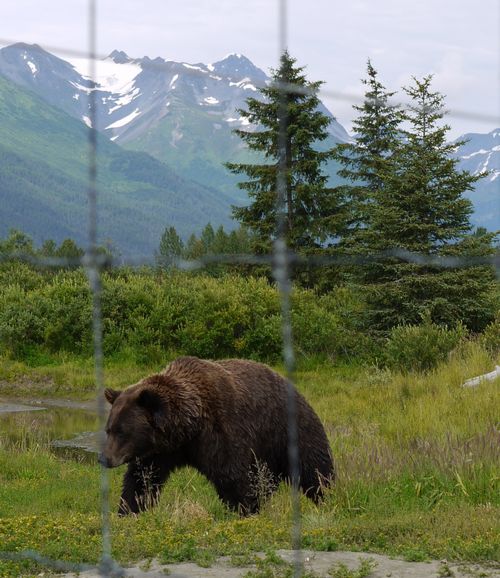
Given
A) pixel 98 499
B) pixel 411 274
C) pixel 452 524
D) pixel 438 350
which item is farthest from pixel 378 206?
pixel 452 524

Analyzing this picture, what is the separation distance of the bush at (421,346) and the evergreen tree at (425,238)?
48cm

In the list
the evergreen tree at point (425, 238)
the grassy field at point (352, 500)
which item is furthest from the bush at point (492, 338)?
the grassy field at point (352, 500)

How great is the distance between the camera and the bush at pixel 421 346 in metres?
14.0

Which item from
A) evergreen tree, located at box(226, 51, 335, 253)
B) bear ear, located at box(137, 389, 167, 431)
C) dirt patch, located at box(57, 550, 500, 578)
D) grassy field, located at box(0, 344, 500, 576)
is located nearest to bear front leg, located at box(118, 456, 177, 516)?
grassy field, located at box(0, 344, 500, 576)

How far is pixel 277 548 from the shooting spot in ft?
15.9

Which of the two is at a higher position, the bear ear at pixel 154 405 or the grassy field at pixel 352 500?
the bear ear at pixel 154 405

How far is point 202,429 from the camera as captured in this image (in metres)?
6.50

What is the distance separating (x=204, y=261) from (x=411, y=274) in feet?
35.1

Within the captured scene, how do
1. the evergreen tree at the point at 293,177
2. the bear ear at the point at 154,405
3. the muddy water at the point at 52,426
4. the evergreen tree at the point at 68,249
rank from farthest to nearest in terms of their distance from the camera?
the evergreen tree at the point at 68,249 → the evergreen tree at the point at 293,177 → the muddy water at the point at 52,426 → the bear ear at the point at 154,405

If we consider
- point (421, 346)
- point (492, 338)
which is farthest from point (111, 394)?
point (492, 338)

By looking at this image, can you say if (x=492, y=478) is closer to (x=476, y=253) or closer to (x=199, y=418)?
(x=199, y=418)

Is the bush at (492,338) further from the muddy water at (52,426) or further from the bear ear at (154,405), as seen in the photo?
the bear ear at (154,405)

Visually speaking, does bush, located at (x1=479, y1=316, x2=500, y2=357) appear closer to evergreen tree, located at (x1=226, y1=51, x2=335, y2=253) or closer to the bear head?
evergreen tree, located at (x1=226, y1=51, x2=335, y2=253)

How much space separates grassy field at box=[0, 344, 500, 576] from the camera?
4.92 metres
